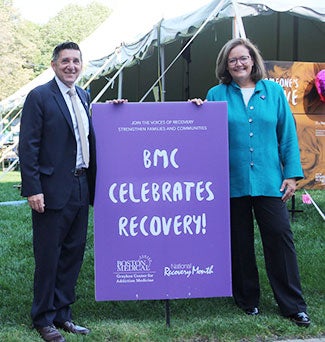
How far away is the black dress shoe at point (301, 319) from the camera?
3654 mm

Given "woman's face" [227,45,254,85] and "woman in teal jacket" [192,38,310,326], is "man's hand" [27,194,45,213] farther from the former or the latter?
"woman's face" [227,45,254,85]

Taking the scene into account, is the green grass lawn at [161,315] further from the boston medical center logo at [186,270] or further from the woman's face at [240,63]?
the woman's face at [240,63]

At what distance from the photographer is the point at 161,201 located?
3572 mm

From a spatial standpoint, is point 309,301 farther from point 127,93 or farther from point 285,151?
point 127,93

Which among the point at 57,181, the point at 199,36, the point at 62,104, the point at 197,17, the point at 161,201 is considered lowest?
the point at 161,201

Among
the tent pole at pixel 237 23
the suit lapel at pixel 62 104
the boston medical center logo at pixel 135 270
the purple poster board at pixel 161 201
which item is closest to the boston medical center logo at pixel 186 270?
the purple poster board at pixel 161 201

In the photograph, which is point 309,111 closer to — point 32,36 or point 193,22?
point 193,22

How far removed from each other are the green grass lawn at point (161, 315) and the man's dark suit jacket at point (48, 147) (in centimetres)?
93

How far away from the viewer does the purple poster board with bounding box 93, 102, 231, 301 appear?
3516 millimetres

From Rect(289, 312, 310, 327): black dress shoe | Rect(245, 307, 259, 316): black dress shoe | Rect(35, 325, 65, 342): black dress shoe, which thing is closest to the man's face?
Rect(35, 325, 65, 342): black dress shoe

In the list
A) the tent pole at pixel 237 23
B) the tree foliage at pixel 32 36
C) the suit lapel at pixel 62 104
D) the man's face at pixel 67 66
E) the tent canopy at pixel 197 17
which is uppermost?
the tree foliage at pixel 32 36

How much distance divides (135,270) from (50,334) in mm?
656

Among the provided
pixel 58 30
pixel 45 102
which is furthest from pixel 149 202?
pixel 58 30

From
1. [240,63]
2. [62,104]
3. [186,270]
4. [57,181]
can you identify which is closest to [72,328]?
[186,270]
